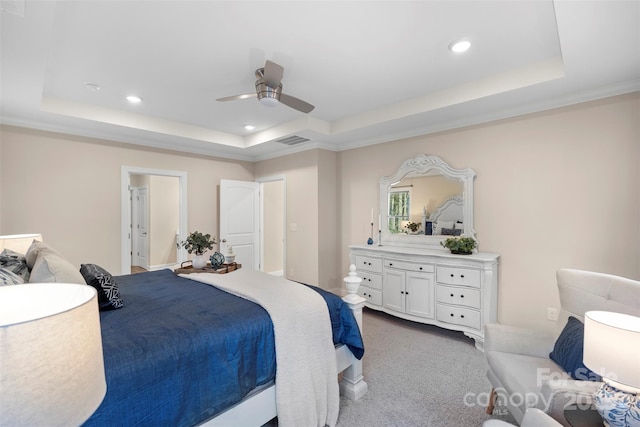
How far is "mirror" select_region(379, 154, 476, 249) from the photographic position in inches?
138

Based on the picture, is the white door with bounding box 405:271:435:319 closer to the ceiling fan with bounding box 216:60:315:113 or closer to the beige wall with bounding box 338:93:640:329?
the beige wall with bounding box 338:93:640:329

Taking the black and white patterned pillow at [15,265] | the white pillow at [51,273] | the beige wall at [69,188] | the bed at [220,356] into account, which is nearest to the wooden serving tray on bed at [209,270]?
the bed at [220,356]

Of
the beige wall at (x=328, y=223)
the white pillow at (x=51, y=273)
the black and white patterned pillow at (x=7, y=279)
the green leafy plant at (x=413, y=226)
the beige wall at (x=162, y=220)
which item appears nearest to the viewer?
the black and white patterned pillow at (x=7, y=279)

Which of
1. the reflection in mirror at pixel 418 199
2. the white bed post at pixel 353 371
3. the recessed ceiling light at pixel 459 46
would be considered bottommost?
the white bed post at pixel 353 371

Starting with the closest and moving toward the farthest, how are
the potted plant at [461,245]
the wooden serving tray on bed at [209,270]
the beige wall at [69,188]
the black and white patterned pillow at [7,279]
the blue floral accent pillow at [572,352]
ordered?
the black and white patterned pillow at [7,279] → the blue floral accent pillow at [572,352] → the wooden serving tray on bed at [209,270] → the potted plant at [461,245] → the beige wall at [69,188]

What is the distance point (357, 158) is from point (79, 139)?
3864 mm

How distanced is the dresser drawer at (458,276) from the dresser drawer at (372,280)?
2.54ft

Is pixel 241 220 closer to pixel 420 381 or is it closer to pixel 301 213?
pixel 301 213

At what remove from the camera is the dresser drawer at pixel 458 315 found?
2.99 metres

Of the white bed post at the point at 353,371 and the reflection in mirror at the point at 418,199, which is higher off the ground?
the reflection in mirror at the point at 418,199

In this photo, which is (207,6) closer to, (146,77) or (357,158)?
(146,77)

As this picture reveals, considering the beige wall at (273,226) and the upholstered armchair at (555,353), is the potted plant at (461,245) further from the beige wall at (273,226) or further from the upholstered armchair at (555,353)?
the beige wall at (273,226)

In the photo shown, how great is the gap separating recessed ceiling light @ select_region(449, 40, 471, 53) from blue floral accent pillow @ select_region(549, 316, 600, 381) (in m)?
2.04

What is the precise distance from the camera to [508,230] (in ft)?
10.5
